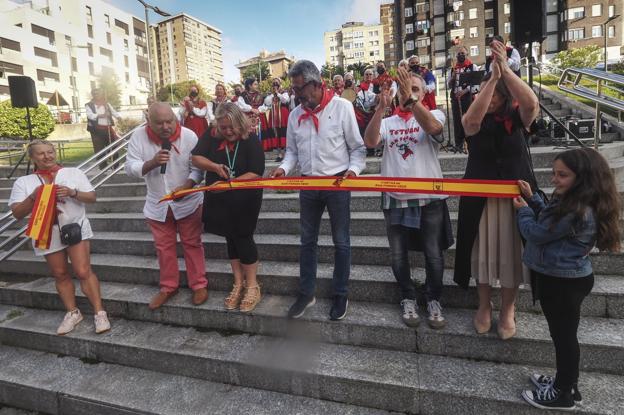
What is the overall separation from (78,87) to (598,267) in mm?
59413

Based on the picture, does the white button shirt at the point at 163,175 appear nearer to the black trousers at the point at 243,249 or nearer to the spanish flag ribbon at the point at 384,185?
the spanish flag ribbon at the point at 384,185

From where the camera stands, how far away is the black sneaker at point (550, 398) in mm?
2246

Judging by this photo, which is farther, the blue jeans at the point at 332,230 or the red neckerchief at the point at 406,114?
the blue jeans at the point at 332,230

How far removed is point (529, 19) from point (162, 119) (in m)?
5.77

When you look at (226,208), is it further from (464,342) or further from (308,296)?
(464,342)

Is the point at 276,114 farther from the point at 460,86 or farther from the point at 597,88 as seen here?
the point at 597,88

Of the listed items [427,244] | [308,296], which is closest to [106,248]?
[308,296]

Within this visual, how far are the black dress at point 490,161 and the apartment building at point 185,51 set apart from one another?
4502 inches

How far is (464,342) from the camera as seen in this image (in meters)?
2.80

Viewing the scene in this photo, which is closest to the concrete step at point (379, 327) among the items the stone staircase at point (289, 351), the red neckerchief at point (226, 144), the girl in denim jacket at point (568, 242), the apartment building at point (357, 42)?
the stone staircase at point (289, 351)

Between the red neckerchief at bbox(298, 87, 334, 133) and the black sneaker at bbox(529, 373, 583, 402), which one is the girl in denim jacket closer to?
the black sneaker at bbox(529, 373, 583, 402)

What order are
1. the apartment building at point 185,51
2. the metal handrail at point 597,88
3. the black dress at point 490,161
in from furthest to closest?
the apartment building at point 185,51 < the metal handrail at point 597,88 < the black dress at point 490,161

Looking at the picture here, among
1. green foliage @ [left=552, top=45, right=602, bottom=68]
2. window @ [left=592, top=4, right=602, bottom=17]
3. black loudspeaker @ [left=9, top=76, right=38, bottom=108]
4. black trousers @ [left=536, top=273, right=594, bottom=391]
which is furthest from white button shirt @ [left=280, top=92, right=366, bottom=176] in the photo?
window @ [left=592, top=4, right=602, bottom=17]

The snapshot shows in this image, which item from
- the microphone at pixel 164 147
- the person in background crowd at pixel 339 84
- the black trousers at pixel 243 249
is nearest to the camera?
the black trousers at pixel 243 249
